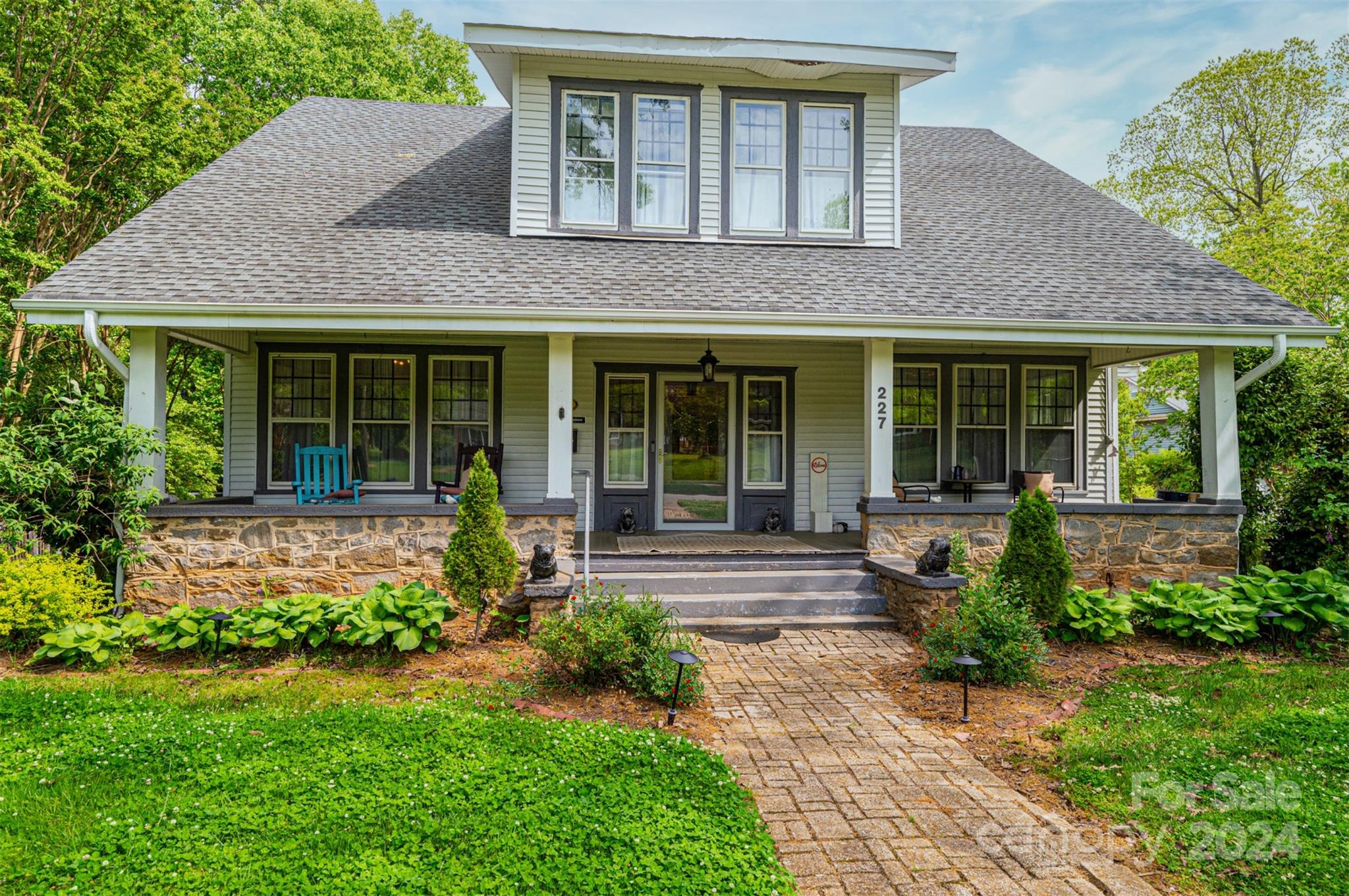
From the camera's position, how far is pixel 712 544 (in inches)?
331

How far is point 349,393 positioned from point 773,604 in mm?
5933

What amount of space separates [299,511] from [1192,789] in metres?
7.19

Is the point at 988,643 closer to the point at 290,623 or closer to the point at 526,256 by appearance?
the point at 290,623

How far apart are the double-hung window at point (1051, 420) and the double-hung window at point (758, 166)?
4429 mm

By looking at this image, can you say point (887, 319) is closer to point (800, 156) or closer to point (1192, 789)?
point (800, 156)

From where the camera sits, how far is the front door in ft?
31.5

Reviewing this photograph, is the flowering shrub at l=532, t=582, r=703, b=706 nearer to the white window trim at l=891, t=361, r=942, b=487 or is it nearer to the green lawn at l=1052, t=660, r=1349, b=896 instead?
the green lawn at l=1052, t=660, r=1349, b=896

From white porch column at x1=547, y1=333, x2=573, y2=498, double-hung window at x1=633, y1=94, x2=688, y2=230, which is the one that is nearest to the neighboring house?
double-hung window at x1=633, y1=94, x2=688, y2=230

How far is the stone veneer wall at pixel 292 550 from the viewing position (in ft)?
22.2

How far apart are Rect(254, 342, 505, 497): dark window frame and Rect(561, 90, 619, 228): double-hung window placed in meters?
2.06

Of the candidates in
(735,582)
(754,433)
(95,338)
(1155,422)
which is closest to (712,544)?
(735,582)

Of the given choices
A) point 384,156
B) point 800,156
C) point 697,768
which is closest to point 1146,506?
point 800,156

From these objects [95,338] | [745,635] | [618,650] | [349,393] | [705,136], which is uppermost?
[705,136]

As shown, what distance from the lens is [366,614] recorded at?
5.80 meters
